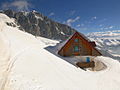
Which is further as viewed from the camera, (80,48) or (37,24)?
(37,24)

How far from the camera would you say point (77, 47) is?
91.2ft

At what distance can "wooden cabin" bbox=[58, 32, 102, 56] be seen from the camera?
90.5 feet

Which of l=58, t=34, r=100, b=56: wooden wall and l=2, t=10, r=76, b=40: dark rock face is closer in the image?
l=58, t=34, r=100, b=56: wooden wall

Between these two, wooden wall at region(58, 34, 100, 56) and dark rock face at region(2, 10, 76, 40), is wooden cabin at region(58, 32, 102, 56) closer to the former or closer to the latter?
wooden wall at region(58, 34, 100, 56)

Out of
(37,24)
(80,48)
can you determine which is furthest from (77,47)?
(37,24)

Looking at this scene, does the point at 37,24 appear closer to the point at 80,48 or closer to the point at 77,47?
the point at 77,47

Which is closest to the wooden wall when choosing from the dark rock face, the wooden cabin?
the wooden cabin

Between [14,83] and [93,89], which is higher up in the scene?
[14,83]

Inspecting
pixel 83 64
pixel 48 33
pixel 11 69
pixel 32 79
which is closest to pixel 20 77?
pixel 32 79

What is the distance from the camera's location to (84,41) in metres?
27.8

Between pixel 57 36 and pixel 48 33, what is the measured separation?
15.6 meters

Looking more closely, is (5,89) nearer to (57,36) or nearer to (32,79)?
(32,79)

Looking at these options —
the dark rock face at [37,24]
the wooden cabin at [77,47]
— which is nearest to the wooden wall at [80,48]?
the wooden cabin at [77,47]

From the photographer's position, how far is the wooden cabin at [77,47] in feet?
90.5
